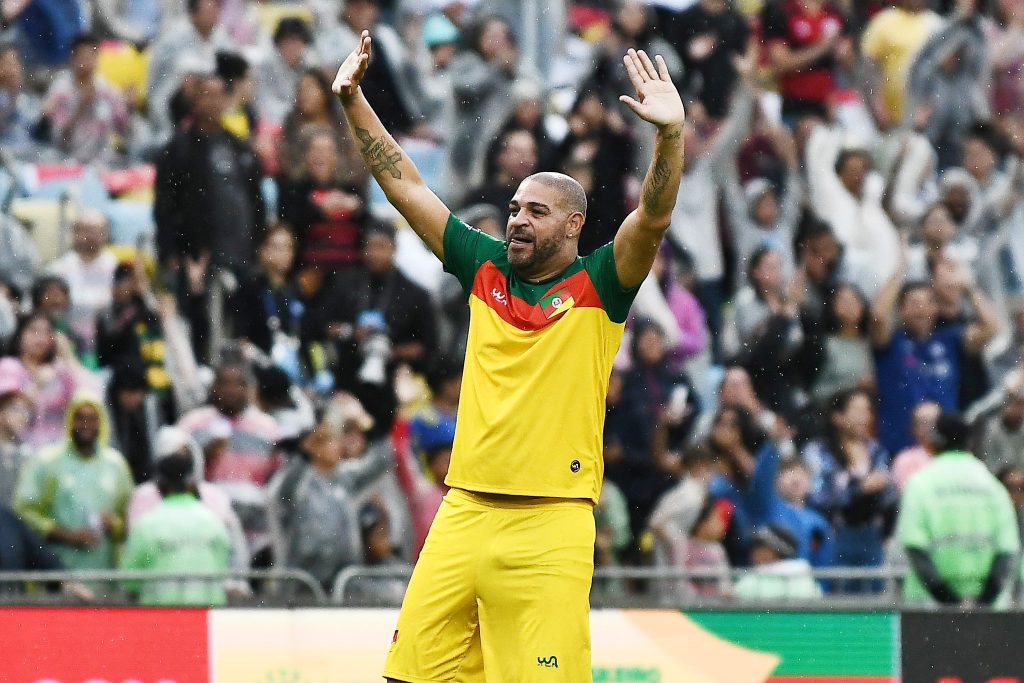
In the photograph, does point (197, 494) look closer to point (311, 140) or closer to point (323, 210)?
point (323, 210)

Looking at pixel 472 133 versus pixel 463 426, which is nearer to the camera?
pixel 463 426

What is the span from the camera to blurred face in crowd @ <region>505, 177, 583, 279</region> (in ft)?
21.5

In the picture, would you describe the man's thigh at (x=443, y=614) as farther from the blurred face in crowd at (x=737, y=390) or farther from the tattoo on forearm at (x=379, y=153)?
the blurred face in crowd at (x=737, y=390)

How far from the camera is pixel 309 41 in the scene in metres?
13.2

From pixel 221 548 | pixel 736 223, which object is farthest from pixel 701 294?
pixel 221 548

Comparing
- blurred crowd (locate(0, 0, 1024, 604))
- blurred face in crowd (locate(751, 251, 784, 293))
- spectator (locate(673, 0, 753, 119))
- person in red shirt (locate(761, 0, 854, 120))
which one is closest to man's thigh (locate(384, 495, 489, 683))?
blurred crowd (locate(0, 0, 1024, 604))

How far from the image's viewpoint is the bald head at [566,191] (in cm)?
659

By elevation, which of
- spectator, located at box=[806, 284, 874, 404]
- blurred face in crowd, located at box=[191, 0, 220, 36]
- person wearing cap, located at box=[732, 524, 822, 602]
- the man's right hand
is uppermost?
blurred face in crowd, located at box=[191, 0, 220, 36]

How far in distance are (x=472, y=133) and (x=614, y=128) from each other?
3.40 feet

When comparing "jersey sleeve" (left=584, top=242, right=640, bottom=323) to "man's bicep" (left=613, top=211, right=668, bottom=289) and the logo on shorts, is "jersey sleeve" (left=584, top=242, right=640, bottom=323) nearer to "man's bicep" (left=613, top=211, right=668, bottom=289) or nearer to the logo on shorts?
"man's bicep" (left=613, top=211, right=668, bottom=289)

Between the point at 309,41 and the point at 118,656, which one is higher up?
the point at 309,41

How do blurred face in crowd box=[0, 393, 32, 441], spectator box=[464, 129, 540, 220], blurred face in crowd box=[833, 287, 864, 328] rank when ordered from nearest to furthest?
blurred face in crowd box=[0, 393, 32, 441] < spectator box=[464, 129, 540, 220] < blurred face in crowd box=[833, 287, 864, 328]

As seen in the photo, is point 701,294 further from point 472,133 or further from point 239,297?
point 239,297

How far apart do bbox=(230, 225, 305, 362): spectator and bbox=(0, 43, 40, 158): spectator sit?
193 cm
